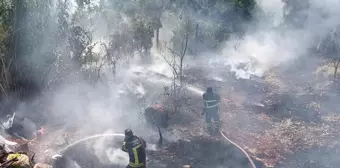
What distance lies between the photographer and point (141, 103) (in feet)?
36.6

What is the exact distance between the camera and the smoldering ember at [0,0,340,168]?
7.80 m

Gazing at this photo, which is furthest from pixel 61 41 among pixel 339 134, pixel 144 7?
pixel 339 134

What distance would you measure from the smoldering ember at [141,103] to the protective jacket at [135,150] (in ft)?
0.06

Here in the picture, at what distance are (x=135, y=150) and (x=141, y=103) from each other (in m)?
5.31

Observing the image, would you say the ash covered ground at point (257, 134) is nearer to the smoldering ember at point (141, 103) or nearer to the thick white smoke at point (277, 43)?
the smoldering ember at point (141, 103)

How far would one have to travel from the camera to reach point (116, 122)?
9602 mm

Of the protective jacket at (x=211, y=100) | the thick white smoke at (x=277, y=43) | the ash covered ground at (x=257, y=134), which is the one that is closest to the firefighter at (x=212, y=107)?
the protective jacket at (x=211, y=100)

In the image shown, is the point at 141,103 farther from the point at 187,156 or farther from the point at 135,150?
the point at 135,150

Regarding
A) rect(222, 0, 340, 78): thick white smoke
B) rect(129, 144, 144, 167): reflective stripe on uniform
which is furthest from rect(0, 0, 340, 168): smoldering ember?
rect(222, 0, 340, 78): thick white smoke

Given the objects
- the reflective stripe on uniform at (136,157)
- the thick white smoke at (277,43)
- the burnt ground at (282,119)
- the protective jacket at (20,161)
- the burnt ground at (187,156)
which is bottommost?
the burnt ground at (187,156)

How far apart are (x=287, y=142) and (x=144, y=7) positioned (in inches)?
497

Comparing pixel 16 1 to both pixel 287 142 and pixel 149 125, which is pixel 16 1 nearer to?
pixel 149 125

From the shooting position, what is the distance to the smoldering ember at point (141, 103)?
7805 mm

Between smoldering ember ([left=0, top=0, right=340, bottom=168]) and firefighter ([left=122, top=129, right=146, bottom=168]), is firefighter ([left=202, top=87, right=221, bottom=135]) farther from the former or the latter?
firefighter ([left=122, top=129, right=146, bottom=168])
